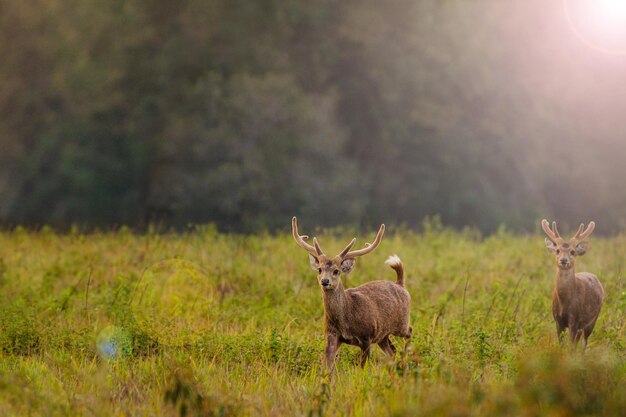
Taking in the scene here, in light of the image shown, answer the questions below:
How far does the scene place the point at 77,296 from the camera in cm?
1114

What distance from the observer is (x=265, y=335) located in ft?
28.6

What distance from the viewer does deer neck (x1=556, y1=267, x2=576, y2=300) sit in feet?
29.9

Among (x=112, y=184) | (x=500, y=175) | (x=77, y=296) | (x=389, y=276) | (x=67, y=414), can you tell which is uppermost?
(x=500, y=175)

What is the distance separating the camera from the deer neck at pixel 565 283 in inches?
359

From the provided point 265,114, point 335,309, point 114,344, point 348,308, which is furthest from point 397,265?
point 265,114

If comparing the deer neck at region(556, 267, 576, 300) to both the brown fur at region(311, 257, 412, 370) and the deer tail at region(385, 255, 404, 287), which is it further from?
the brown fur at region(311, 257, 412, 370)

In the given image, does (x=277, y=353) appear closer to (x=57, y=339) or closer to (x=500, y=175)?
(x=57, y=339)

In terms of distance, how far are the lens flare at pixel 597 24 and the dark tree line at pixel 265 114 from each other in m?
3.33

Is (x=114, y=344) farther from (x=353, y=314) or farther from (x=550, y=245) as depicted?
(x=550, y=245)

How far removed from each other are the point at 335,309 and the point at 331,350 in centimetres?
37

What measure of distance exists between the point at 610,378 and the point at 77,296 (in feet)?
23.9

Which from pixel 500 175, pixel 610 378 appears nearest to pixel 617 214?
pixel 500 175

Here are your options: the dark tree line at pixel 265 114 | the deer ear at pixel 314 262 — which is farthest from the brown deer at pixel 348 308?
the dark tree line at pixel 265 114

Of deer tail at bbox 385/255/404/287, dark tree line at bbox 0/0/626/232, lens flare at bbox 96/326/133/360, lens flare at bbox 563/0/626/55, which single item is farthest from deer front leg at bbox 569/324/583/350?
lens flare at bbox 563/0/626/55
